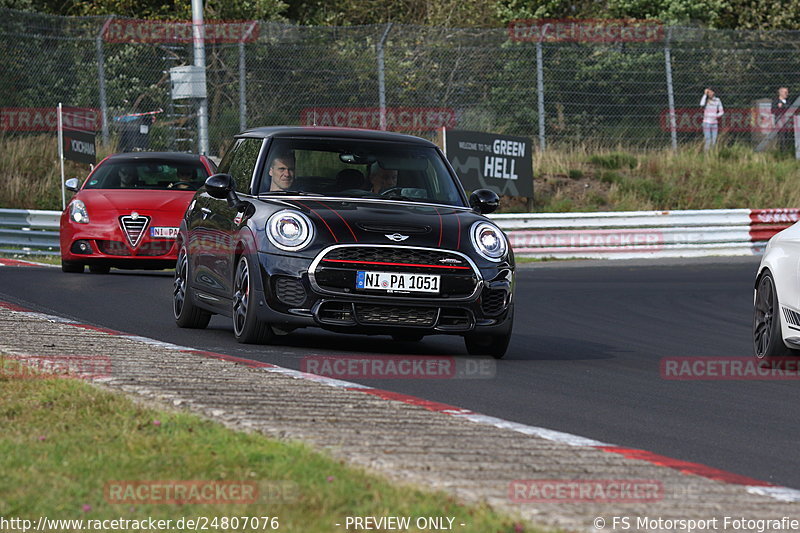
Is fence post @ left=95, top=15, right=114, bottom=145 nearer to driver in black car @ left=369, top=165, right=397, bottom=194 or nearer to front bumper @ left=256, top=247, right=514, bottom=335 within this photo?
driver in black car @ left=369, top=165, right=397, bottom=194

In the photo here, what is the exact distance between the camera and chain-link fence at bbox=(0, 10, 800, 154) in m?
25.5

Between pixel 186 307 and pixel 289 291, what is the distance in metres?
2.05

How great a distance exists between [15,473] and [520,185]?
2313 centimetres

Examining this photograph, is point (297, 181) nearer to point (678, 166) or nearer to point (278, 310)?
point (278, 310)

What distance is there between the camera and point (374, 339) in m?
11.4

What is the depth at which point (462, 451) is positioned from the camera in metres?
5.70

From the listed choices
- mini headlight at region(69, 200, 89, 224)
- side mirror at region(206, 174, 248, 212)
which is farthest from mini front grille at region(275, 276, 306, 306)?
mini headlight at region(69, 200, 89, 224)

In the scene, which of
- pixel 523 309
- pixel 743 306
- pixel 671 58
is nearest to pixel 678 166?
pixel 671 58
